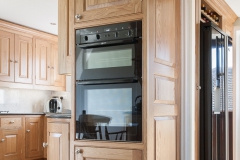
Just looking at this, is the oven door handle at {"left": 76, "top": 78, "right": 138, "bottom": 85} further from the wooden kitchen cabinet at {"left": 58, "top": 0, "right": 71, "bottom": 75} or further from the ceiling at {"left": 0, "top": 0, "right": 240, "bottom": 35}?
the ceiling at {"left": 0, "top": 0, "right": 240, "bottom": 35}

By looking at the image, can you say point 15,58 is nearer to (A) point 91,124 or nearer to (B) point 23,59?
(B) point 23,59

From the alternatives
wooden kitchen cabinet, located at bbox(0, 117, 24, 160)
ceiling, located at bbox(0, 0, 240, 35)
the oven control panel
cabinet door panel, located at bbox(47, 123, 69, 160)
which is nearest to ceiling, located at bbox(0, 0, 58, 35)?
ceiling, located at bbox(0, 0, 240, 35)

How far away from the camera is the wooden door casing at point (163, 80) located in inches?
82.8

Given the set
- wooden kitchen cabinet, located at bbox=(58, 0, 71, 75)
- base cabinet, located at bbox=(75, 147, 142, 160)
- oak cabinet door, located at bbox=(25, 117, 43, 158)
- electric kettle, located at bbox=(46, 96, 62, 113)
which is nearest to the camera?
base cabinet, located at bbox=(75, 147, 142, 160)

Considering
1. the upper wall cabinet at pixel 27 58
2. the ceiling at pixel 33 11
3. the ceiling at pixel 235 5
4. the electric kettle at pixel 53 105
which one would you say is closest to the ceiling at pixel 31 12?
the ceiling at pixel 33 11

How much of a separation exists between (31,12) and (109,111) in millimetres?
2834

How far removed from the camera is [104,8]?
2.26 metres

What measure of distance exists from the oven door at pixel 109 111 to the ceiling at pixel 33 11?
217cm

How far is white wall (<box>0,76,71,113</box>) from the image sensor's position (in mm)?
5484

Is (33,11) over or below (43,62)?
over

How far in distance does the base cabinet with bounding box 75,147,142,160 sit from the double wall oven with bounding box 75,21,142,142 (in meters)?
0.08

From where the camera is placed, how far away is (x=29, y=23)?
16.8 feet

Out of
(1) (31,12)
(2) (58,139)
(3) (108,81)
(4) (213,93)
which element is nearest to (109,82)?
(3) (108,81)

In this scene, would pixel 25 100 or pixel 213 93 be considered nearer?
pixel 213 93
